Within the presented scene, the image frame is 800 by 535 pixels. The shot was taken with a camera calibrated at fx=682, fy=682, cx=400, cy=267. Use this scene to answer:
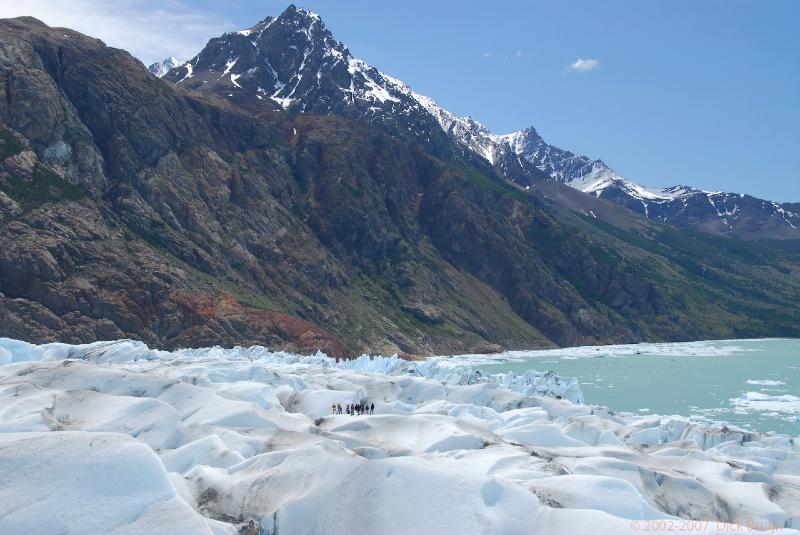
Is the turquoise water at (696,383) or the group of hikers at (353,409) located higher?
the group of hikers at (353,409)

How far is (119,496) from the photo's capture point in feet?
→ 45.6

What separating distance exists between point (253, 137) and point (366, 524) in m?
158

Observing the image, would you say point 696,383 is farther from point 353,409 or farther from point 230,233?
point 230,233

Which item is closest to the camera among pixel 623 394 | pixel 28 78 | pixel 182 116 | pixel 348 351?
pixel 623 394

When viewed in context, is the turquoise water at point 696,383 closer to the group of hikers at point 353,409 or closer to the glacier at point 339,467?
the glacier at point 339,467

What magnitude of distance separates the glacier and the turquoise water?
2071 cm

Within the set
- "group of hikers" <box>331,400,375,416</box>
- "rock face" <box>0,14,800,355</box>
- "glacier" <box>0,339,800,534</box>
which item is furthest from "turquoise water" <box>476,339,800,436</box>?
"rock face" <box>0,14,800,355</box>

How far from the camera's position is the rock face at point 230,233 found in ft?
318

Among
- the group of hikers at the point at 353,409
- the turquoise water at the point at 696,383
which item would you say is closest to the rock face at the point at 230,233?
the turquoise water at the point at 696,383

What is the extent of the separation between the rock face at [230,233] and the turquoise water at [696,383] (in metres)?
35.6

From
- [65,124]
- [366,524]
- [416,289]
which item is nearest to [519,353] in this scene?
[416,289]

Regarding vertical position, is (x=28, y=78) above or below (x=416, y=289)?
above

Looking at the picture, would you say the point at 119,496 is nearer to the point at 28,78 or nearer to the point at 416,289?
the point at 28,78

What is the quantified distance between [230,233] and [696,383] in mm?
87955
